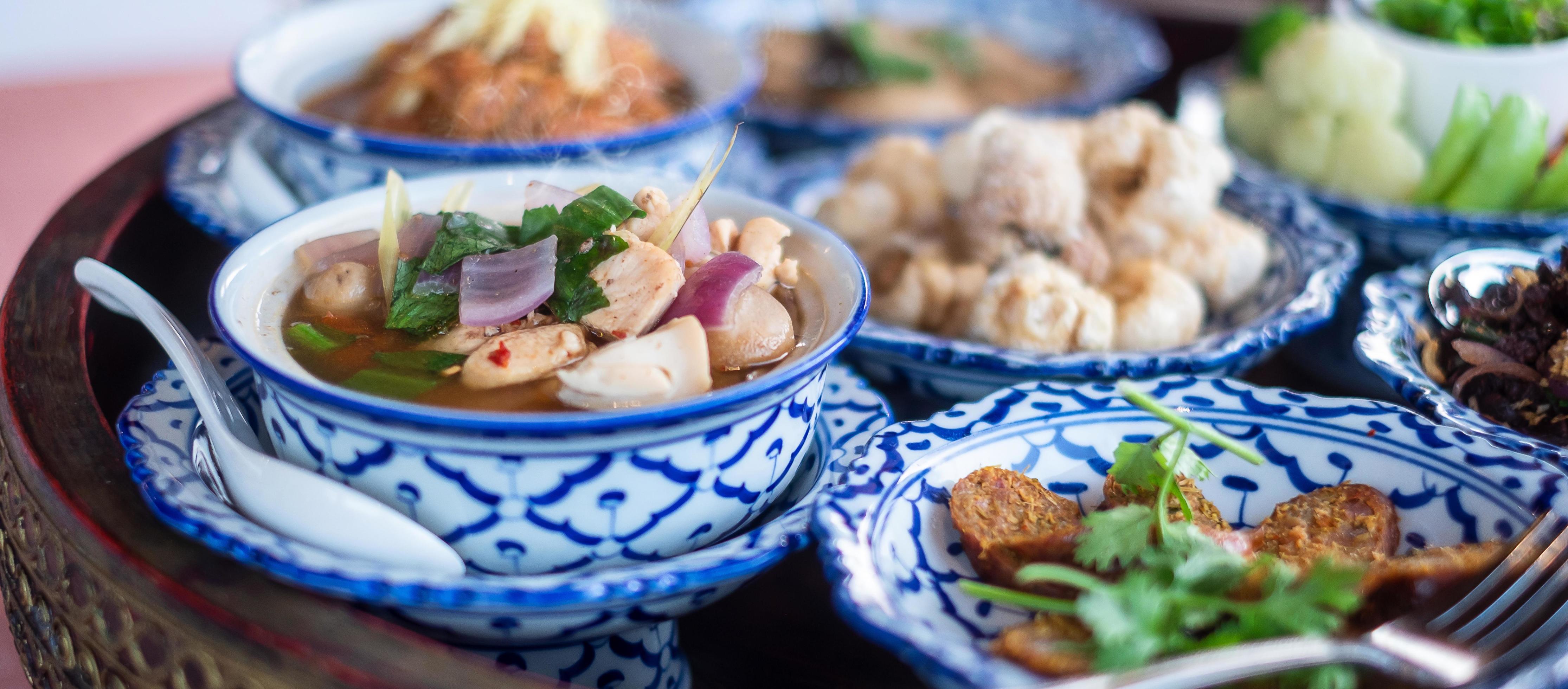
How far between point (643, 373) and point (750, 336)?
184mm

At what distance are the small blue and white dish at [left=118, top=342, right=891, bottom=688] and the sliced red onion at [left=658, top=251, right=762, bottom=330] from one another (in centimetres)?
26

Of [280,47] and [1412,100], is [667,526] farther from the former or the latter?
[1412,100]

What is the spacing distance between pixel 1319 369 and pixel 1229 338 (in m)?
0.44

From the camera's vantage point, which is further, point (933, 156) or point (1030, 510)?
point (933, 156)

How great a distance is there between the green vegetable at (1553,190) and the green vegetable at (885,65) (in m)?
1.74

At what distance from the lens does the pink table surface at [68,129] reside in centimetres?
477

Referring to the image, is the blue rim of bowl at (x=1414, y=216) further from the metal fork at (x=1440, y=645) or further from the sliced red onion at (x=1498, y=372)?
the metal fork at (x=1440, y=645)

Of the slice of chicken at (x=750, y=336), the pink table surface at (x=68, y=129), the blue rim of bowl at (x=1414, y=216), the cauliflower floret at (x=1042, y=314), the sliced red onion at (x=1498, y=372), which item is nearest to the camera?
the slice of chicken at (x=750, y=336)

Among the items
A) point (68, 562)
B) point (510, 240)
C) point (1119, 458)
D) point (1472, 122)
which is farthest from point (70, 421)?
point (1472, 122)

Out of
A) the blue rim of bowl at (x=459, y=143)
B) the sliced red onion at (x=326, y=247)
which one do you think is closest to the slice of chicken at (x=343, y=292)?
the sliced red onion at (x=326, y=247)

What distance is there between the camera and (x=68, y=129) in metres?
5.49

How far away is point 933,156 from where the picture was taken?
2.45 metres

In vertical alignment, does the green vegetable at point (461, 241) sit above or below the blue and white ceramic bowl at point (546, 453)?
above

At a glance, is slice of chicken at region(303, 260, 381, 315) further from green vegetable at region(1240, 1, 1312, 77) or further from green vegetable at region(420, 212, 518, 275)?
green vegetable at region(1240, 1, 1312, 77)
